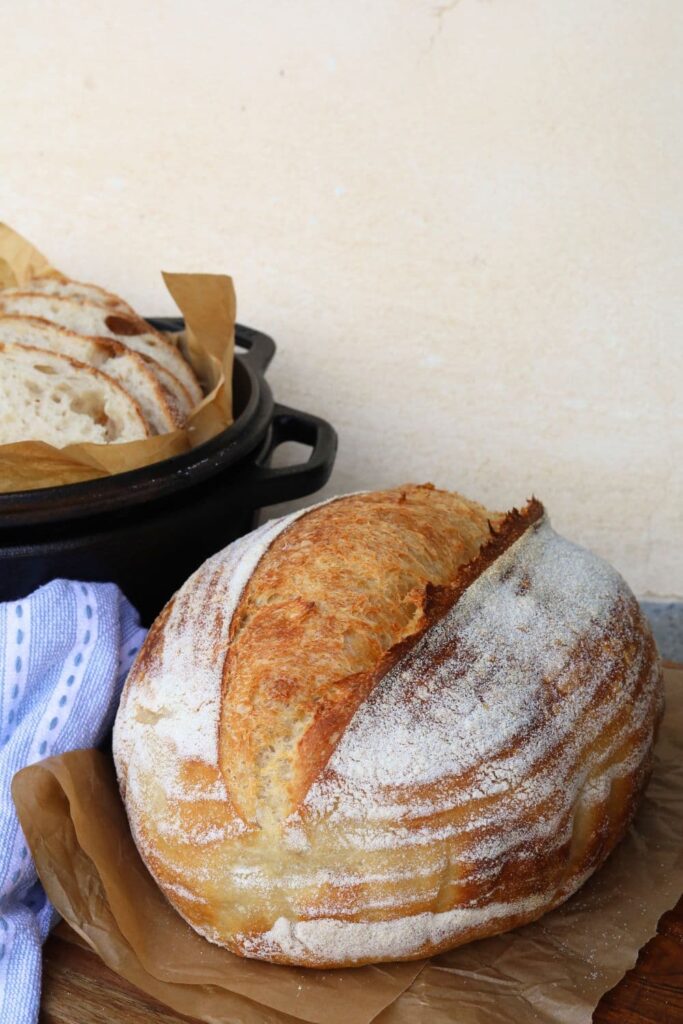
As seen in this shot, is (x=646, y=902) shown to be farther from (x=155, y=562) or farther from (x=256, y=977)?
(x=155, y=562)

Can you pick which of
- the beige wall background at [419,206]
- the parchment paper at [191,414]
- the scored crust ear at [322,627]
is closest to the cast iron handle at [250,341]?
the parchment paper at [191,414]

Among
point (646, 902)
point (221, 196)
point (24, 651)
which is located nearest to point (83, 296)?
point (221, 196)

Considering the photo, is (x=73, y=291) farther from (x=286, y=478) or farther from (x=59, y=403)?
(x=286, y=478)

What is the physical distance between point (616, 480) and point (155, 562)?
79 cm

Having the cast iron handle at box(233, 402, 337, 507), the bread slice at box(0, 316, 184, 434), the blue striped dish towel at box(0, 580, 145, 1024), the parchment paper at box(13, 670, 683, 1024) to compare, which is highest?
the bread slice at box(0, 316, 184, 434)

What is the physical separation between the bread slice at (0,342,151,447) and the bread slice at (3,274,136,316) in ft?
0.69

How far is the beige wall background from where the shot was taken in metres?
1.44

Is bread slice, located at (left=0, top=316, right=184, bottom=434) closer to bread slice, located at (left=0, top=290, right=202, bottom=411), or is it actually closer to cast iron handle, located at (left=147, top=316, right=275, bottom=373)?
bread slice, located at (left=0, top=290, right=202, bottom=411)

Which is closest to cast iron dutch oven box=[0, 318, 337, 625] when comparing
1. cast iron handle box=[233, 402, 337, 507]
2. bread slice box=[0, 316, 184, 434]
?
cast iron handle box=[233, 402, 337, 507]

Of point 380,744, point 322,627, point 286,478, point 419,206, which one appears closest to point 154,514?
point 286,478

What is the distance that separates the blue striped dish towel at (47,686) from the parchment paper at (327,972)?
0.02 meters

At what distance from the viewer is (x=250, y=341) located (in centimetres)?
150

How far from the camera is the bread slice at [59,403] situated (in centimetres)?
116

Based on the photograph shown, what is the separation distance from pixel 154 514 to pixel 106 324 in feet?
1.29
